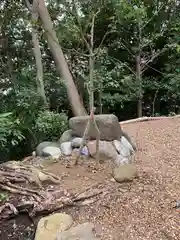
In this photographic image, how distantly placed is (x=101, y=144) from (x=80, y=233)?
5.44 ft

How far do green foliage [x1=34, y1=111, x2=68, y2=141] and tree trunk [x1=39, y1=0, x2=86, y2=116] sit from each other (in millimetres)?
1251

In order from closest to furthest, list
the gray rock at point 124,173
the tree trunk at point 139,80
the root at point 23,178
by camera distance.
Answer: the root at point 23,178
the gray rock at point 124,173
the tree trunk at point 139,80

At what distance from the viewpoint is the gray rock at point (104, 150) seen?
13.4 ft

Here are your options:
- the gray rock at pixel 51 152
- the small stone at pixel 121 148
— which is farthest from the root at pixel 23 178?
the small stone at pixel 121 148

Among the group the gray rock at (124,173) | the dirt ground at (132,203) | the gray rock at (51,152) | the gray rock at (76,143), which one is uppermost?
the gray rock at (76,143)

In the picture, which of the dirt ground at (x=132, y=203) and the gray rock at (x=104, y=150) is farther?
the gray rock at (x=104, y=150)

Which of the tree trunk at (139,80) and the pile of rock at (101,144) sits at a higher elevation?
the tree trunk at (139,80)

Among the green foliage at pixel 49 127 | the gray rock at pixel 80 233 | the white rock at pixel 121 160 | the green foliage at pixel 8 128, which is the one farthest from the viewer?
the green foliage at pixel 49 127

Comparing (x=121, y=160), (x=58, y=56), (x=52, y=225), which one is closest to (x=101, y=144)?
(x=121, y=160)

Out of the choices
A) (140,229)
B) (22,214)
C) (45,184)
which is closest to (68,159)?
(45,184)

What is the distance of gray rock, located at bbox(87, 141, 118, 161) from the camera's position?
4094mm

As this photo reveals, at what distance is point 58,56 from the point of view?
653cm

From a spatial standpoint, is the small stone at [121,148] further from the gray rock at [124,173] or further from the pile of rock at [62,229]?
the pile of rock at [62,229]

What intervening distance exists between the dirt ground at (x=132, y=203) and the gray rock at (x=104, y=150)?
0.41 ft
